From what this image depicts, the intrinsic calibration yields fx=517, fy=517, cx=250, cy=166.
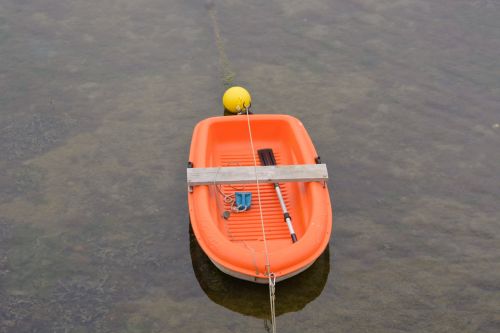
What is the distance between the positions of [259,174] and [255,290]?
5.07 feet

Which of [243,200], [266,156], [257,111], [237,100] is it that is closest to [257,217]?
[243,200]

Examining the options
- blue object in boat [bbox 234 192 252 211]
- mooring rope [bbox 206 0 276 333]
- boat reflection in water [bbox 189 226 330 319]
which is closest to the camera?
mooring rope [bbox 206 0 276 333]

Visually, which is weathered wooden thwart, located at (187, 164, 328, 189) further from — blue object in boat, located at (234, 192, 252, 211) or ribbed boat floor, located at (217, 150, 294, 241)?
ribbed boat floor, located at (217, 150, 294, 241)

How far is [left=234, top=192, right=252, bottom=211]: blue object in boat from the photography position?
23.1 feet

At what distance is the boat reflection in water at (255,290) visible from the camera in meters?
6.32

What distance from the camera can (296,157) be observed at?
303 inches

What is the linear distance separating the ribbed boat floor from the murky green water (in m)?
0.59

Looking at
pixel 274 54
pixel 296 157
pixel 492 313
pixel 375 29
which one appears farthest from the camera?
pixel 375 29

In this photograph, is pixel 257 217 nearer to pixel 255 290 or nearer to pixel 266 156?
pixel 255 290

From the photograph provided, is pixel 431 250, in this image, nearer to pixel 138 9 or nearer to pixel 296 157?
pixel 296 157

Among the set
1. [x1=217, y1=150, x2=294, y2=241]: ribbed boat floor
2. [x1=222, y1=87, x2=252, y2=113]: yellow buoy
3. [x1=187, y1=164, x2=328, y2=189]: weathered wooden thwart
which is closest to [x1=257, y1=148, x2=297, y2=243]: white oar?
[x1=217, y1=150, x2=294, y2=241]: ribbed boat floor

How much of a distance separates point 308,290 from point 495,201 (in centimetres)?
339

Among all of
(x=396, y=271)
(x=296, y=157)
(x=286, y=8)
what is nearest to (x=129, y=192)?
(x=296, y=157)

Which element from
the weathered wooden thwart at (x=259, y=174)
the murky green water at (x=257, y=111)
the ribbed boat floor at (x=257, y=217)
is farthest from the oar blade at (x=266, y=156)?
the murky green water at (x=257, y=111)
